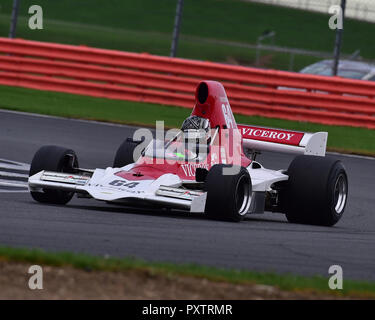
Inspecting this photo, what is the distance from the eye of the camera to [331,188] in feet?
34.8

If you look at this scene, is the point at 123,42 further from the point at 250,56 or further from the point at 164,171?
the point at 164,171

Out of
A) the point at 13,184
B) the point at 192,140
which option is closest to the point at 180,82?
the point at 13,184

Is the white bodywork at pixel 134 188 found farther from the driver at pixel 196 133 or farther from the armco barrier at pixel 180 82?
the armco barrier at pixel 180 82

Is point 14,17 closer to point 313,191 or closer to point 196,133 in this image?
point 196,133

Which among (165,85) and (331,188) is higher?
(165,85)

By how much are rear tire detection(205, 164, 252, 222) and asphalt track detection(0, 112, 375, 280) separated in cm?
13

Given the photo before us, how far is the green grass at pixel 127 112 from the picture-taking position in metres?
17.8

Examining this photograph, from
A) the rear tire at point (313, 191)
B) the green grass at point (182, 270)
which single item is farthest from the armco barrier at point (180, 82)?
the green grass at point (182, 270)

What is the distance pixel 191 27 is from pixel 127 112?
1623 inches

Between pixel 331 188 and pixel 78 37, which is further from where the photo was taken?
pixel 78 37

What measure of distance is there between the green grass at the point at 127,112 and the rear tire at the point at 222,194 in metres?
7.38

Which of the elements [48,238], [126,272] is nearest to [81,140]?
[48,238]

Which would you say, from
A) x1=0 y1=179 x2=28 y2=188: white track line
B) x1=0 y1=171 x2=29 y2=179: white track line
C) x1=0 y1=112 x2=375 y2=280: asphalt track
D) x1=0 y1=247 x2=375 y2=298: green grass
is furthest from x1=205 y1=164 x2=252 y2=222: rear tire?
x1=0 y1=171 x2=29 y2=179: white track line

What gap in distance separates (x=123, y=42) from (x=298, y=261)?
4453cm
